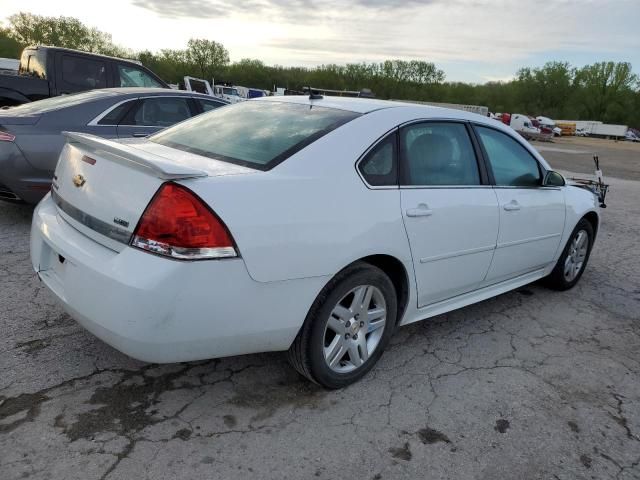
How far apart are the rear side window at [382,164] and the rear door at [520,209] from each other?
98 centimetres

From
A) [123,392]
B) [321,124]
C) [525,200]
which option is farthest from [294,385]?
[525,200]

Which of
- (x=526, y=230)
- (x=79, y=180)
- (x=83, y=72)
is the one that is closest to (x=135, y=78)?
(x=83, y=72)

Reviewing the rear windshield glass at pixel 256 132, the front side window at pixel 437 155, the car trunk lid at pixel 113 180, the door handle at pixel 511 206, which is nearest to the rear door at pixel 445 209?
the front side window at pixel 437 155

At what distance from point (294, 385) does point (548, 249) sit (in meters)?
2.55

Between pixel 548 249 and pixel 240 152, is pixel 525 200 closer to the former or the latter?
pixel 548 249

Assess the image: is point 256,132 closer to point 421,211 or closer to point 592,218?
point 421,211

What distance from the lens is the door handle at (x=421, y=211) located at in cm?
288

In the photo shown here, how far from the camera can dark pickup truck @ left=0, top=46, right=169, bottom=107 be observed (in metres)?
8.04

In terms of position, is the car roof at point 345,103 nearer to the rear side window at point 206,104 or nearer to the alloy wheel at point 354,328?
the alloy wheel at point 354,328

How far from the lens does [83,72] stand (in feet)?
28.0

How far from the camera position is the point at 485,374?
315cm

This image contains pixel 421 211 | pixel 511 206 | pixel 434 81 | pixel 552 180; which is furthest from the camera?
pixel 434 81

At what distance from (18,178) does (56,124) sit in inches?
25.9

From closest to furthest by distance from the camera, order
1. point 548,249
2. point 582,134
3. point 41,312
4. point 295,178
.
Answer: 1. point 295,178
2. point 41,312
3. point 548,249
4. point 582,134
